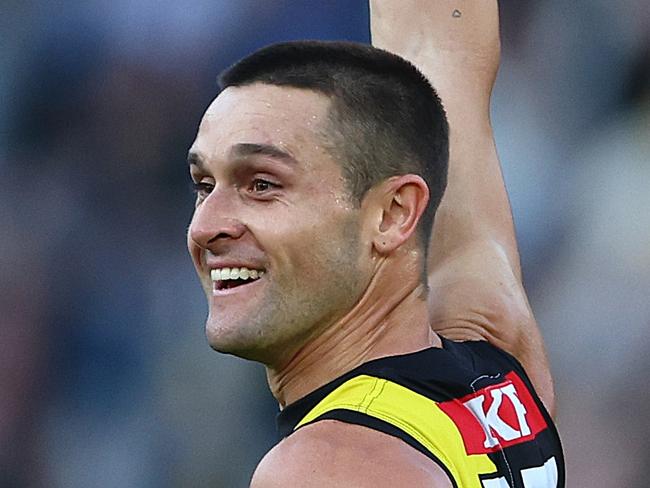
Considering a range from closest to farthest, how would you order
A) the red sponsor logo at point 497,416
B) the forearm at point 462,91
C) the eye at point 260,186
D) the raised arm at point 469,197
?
1. the red sponsor logo at point 497,416
2. the eye at point 260,186
3. the raised arm at point 469,197
4. the forearm at point 462,91

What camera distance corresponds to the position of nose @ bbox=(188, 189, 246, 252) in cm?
199

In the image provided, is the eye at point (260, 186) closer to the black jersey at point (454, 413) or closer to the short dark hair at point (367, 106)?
the short dark hair at point (367, 106)

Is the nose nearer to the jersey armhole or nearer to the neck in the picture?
the neck

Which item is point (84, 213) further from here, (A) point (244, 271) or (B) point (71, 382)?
(A) point (244, 271)

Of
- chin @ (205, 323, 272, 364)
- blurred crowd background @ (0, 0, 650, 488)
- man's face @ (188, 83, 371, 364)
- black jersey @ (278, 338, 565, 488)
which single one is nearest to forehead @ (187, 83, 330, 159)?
man's face @ (188, 83, 371, 364)

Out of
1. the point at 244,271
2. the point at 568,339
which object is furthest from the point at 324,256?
the point at 568,339

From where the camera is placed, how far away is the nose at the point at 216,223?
1989mm

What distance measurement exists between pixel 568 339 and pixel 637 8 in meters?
1.28

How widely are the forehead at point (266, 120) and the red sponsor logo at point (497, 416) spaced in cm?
49

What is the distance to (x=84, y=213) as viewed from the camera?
452cm

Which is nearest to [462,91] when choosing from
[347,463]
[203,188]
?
[203,188]

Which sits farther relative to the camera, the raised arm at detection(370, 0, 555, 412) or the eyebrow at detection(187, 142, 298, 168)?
the raised arm at detection(370, 0, 555, 412)

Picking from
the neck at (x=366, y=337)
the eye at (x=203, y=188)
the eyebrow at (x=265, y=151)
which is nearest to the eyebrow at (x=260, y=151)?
the eyebrow at (x=265, y=151)

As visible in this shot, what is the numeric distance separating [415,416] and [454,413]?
11 cm
